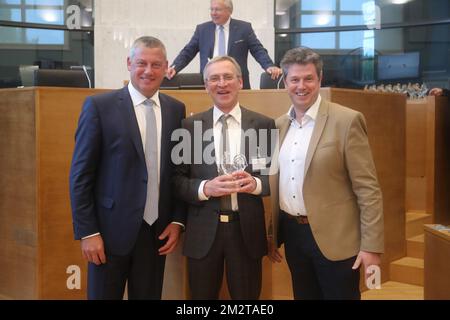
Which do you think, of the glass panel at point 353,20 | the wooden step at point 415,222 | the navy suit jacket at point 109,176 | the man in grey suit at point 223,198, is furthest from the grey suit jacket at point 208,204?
the glass panel at point 353,20

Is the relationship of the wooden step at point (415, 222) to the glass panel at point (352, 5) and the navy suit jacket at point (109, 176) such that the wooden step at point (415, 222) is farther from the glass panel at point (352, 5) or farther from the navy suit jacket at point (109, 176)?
the glass panel at point (352, 5)

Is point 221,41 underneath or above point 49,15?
underneath

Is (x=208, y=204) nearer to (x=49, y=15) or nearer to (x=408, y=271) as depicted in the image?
(x=408, y=271)

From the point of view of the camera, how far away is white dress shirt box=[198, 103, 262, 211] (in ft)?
7.97

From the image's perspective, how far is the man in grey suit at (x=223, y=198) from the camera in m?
2.43

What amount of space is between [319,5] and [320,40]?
0.58 m

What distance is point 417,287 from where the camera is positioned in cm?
452

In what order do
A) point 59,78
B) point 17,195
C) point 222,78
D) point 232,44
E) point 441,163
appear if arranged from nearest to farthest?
1. point 222,78
2. point 17,195
3. point 59,78
4. point 232,44
5. point 441,163

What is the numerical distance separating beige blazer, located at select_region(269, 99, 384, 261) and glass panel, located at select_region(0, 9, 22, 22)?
717 cm

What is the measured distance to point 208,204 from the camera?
2.45 m

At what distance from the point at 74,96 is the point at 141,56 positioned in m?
1.50

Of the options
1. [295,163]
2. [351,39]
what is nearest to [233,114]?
[295,163]
